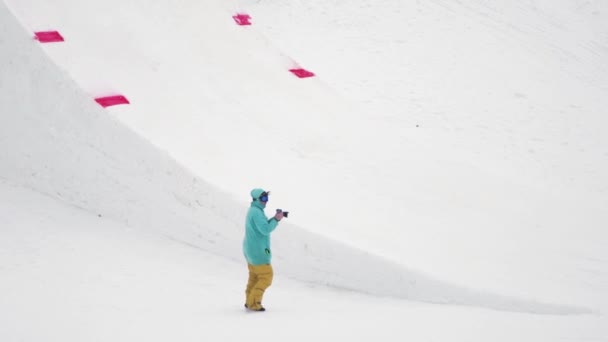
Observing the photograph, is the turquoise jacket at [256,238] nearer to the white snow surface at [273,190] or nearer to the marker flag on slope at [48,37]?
the white snow surface at [273,190]

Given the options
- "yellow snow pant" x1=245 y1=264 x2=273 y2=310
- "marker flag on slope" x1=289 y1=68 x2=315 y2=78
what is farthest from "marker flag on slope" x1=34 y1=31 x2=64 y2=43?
A: "yellow snow pant" x1=245 y1=264 x2=273 y2=310

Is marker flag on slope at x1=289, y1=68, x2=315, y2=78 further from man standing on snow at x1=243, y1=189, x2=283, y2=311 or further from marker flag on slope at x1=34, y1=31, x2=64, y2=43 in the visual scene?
man standing on snow at x1=243, y1=189, x2=283, y2=311

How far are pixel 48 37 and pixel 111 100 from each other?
4.10ft

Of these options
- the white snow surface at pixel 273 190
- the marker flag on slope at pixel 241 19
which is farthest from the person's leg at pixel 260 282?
the marker flag on slope at pixel 241 19

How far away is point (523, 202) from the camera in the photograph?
7848mm

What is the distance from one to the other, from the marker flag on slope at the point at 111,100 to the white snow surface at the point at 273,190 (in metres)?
0.09

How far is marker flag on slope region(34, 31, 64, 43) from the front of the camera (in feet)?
23.7

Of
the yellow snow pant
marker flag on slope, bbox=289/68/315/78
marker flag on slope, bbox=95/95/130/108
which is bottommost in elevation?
the yellow snow pant

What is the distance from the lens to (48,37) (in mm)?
7352

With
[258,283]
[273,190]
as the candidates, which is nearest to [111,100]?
[273,190]

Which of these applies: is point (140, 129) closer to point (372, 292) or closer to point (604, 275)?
point (372, 292)

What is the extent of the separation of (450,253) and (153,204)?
3.33m

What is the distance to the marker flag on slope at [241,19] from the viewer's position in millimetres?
10151

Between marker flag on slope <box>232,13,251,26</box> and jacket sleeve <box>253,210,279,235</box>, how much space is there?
5.79 metres
